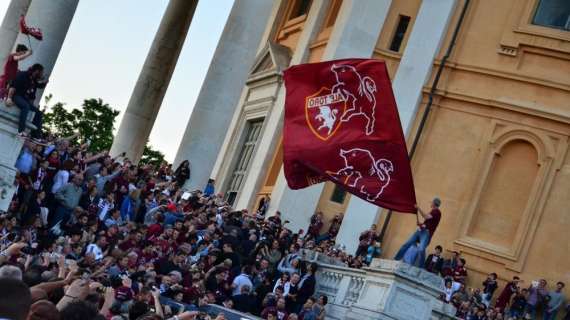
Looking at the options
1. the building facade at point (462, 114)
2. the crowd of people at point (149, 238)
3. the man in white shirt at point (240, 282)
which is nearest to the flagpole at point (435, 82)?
the building facade at point (462, 114)

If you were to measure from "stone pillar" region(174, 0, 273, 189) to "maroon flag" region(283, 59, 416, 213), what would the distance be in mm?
11292

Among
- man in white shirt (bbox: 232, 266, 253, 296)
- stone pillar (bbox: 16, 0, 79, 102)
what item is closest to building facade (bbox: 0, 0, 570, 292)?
man in white shirt (bbox: 232, 266, 253, 296)

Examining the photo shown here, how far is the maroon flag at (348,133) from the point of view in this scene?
23.5 m

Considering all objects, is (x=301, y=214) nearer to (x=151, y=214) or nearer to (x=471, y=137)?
(x=471, y=137)

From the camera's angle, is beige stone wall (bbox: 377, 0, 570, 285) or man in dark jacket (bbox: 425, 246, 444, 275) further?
beige stone wall (bbox: 377, 0, 570, 285)

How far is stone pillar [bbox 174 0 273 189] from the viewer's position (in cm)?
3641

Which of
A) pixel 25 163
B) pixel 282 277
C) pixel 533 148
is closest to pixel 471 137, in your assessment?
pixel 533 148

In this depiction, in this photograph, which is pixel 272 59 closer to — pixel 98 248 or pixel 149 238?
pixel 149 238

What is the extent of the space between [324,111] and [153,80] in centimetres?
1655

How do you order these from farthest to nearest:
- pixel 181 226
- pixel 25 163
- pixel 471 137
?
pixel 471 137 < pixel 181 226 < pixel 25 163

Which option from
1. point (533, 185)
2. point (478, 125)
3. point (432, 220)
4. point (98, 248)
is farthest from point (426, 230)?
point (478, 125)

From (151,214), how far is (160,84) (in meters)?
11.6

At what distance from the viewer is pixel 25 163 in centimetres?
2500

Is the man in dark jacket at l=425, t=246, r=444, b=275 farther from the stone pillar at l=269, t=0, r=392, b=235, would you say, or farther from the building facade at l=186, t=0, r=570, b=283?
the stone pillar at l=269, t=0, r=392, b=235
